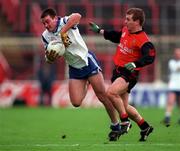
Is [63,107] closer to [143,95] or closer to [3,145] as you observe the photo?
[143,95]

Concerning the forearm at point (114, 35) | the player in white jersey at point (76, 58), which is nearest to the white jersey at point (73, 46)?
the player in white jersey at point (76, 58)

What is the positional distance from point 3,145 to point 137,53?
298 centimetres

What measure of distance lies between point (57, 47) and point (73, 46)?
51 centimetres

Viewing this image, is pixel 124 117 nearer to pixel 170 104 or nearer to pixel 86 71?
pixel 86 71


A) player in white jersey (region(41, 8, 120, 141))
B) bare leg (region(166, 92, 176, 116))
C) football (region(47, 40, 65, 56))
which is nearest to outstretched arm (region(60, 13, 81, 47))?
player in white jersey (region(41, 8, 120, 141))

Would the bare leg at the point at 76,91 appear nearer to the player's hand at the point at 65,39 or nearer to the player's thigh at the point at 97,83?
the player's thigh at the point at 97,83

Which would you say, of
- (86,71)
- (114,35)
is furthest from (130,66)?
(86,71)

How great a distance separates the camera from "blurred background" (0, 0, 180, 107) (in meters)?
33.3

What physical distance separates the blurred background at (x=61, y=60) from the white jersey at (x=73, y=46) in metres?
19.0

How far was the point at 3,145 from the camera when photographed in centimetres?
1296

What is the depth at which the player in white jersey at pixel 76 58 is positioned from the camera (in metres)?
13.5

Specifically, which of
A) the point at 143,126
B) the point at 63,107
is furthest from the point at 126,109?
the point at 63,107

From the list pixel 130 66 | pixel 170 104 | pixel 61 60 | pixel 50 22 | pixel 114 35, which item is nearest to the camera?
pixel 130 66

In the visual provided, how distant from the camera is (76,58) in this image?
13.8 meters
